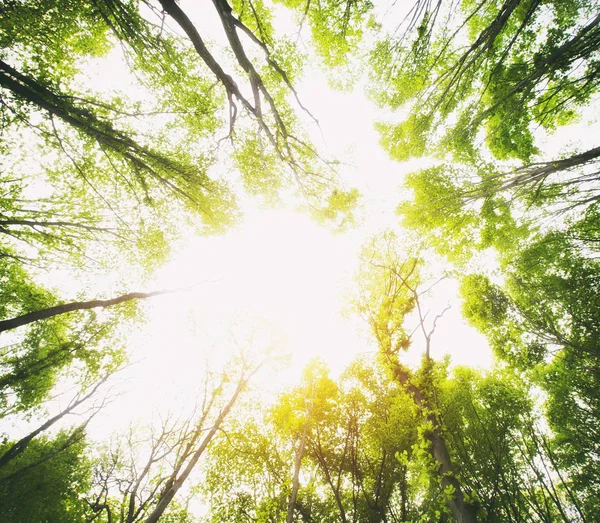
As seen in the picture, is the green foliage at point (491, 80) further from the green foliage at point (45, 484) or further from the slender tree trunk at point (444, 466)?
the green foliage at point (45, 484)

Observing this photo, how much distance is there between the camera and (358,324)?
10.5 metres

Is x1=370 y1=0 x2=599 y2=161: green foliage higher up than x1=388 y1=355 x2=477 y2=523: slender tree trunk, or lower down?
higher up

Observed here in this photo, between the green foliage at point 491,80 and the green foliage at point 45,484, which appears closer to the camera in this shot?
the green foliage at point 491,80

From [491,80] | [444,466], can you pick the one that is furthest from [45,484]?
[491,80]

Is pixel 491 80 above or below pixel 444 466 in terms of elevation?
above

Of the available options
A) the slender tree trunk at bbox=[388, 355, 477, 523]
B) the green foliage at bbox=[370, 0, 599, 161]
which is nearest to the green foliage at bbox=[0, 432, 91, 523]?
the slender tree trunk at bbox=[388, 355, 477, 523]

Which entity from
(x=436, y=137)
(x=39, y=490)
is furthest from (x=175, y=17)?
(x=39, y=490)

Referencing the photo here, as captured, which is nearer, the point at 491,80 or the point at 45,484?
the point at 491,80

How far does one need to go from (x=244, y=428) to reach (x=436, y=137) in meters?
13.8

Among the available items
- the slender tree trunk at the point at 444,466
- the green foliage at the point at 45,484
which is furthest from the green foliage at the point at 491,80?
the green foliage at the point at 45,484

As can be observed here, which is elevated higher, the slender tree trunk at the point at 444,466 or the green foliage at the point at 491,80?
the green foliage at the point at 491,80

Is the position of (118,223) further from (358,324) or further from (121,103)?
(358,324)

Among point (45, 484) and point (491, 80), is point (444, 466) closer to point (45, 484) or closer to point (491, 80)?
point (491, 80)

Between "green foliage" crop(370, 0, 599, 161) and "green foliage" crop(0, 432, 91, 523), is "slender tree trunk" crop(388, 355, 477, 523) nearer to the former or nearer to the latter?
"green foliage" crop(370, 0, 599, 161)
